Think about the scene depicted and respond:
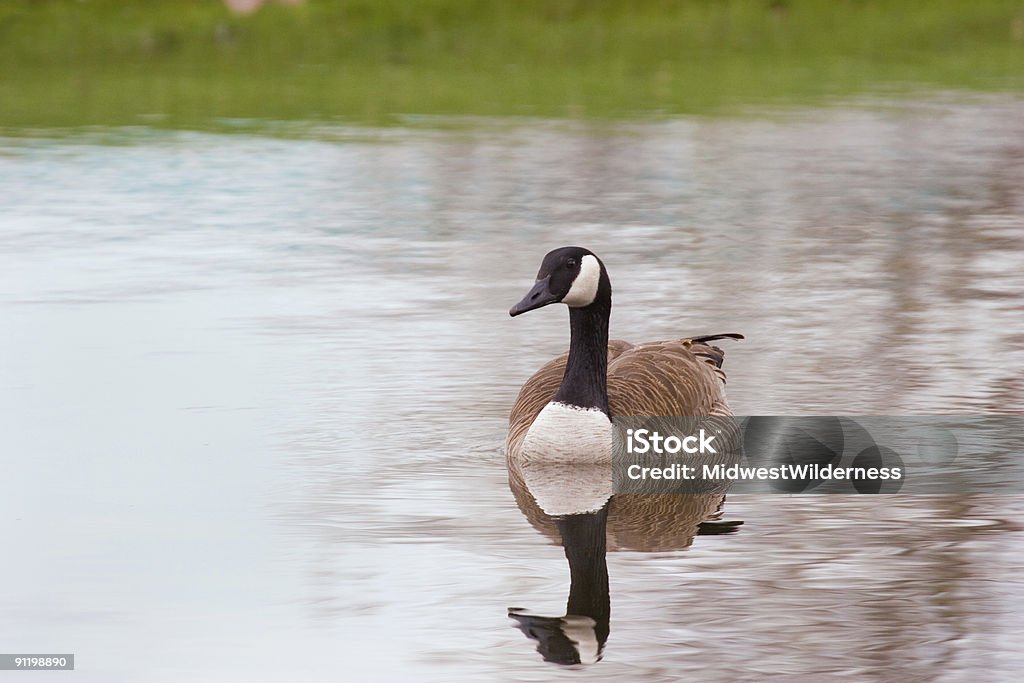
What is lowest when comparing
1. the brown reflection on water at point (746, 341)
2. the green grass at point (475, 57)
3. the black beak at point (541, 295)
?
the green grass at point (475, 57)

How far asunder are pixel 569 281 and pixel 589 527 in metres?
1.25

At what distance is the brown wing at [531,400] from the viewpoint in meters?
7.24

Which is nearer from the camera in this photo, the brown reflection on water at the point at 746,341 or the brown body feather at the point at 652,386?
the brown reflection on water at the point at 746,341

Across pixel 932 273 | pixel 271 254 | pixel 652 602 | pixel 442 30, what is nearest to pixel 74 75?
pixel 442 30

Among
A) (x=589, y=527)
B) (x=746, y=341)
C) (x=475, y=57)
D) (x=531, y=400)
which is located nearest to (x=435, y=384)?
(x=531, y=400)

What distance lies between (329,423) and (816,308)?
3261 mm

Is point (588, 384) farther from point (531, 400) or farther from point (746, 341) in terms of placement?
point (746, 341)

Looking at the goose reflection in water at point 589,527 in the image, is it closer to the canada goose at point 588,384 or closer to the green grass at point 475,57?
the canada goose at point 588,384

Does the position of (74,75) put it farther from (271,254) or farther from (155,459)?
(155,459)

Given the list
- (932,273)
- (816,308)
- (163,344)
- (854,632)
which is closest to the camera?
(854,632)

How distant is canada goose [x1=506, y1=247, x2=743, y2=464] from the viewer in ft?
23.3

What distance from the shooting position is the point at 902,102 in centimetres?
1941

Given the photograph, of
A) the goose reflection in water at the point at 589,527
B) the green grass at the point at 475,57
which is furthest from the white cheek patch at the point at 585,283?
the green grass at the point at 475,57

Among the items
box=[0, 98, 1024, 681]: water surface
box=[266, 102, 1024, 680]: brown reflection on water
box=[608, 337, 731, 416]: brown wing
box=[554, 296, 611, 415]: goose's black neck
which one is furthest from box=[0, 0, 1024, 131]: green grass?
box=[554, 296, 611, 415]: goose's black neck
